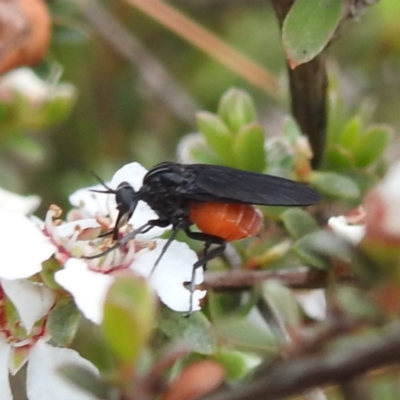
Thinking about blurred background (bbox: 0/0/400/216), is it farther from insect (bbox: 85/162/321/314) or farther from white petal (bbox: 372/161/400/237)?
white petal (bbox: 372/161/400/237)

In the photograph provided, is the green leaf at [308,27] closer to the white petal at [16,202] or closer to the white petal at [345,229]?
the white petal at [345,229]

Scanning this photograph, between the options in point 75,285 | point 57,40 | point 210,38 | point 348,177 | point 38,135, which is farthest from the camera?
point 38,135

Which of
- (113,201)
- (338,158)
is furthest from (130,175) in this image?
(338,158)

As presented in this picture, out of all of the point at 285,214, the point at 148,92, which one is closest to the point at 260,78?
the point at 148,92

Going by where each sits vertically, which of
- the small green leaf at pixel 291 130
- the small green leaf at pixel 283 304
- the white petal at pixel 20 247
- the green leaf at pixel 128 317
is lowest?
the white petal at pixel 20 247

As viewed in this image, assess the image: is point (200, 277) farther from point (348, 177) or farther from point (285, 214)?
point (348, 177)

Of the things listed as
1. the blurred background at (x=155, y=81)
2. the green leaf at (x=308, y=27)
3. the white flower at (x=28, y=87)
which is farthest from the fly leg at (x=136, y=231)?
the blurred background at (x=155, y=81)
